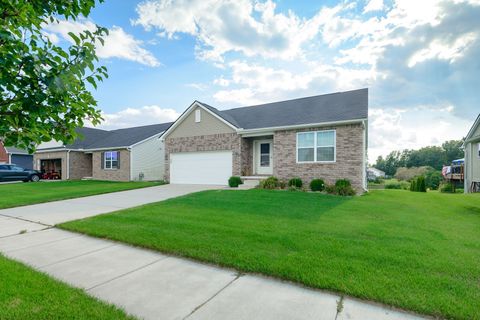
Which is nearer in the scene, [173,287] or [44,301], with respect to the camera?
[44,301]

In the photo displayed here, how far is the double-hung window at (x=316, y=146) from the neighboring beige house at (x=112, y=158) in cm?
1216

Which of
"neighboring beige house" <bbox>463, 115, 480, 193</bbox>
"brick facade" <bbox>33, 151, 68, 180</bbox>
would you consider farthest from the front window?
Result: "neighboring beige house" <bbox>463, 115, 480, 193</bbox>

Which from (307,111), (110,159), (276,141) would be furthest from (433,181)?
(110,159)

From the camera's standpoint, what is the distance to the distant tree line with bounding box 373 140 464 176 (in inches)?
2603

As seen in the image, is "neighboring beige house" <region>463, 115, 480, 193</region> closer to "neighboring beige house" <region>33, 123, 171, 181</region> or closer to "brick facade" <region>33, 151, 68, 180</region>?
"neighboring beige house" <region>33, 123, 171, 181</region>

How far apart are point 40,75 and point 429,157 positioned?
88077 mm

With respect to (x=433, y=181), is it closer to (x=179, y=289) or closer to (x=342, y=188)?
(x=342, y=188)

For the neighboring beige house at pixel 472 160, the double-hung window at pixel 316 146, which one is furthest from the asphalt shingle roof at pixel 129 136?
the neighboring beige house at pixel 472 160

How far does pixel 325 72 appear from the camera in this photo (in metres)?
16.5

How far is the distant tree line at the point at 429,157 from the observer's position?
217 feet

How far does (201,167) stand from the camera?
56.9ft

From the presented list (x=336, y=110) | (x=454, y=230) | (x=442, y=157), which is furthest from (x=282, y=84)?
(x=442, y=157)

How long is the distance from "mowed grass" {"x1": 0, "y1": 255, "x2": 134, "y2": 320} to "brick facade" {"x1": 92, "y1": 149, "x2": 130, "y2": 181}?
749 inches

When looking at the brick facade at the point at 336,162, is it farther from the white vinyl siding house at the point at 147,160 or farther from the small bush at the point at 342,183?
the white vinyl siding house at the point at 147,160
